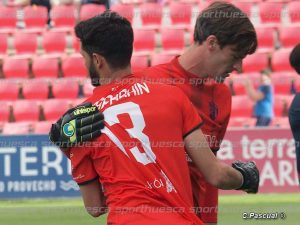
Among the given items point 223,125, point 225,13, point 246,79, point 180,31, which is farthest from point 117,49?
point 180,31

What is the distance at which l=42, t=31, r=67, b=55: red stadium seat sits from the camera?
1526cm

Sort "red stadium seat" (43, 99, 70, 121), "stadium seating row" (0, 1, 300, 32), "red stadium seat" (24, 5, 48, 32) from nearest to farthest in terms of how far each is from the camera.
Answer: "red stadium seat" (43, 99, 70, 121) < "stadium seating row" (0, 1, 300, 32) < "red stadium seat" (24, 5, 48, 32)

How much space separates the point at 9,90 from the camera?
1445 centimetres

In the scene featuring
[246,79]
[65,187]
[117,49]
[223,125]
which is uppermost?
[117,49]

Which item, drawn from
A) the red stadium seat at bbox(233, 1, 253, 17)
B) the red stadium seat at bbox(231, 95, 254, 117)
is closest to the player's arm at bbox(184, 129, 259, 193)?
the red stadium seat at bbox(231, 95, 254, 117)

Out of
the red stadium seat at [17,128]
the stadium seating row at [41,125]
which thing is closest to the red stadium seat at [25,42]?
the stadium seating row at [41,125]

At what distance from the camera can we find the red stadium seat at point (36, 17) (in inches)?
614

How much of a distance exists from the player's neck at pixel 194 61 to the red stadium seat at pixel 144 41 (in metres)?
10.6

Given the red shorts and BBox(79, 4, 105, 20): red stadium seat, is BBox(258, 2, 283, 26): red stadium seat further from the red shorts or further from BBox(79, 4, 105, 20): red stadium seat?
the red shorts

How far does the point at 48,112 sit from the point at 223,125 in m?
9.65

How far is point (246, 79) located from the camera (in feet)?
43.5

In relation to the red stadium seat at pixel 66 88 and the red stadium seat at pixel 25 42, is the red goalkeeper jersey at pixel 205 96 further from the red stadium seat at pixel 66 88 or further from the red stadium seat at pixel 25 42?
the red stadium seat at pixel 25 42

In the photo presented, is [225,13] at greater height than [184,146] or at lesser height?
greater

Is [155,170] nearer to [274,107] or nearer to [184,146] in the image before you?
[184,146]
